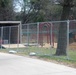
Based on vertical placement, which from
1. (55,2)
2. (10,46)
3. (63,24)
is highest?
(55,2)

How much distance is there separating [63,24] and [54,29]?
3505 millimetres

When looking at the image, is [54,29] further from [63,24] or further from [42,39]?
[63,24]

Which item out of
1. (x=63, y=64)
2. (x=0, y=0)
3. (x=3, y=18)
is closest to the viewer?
(x=63, y=64)

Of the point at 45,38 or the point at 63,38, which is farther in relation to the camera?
the point at 45,38

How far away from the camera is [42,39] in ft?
84.9

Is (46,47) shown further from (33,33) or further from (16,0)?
(16,0)

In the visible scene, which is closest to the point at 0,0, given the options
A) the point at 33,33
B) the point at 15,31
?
the point at 15,31

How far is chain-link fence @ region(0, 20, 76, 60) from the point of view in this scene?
22.0 metres

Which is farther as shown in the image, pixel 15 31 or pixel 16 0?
pixel 16 0

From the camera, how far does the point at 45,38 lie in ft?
87.5

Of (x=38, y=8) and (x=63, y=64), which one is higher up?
(x=38, y=8)

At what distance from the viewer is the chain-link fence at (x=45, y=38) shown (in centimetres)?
2205

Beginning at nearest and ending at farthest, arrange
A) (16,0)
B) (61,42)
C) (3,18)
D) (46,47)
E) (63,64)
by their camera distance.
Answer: (63,64), (61,42), (46,47), (3,18), (16,0)

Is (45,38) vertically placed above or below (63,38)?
below
